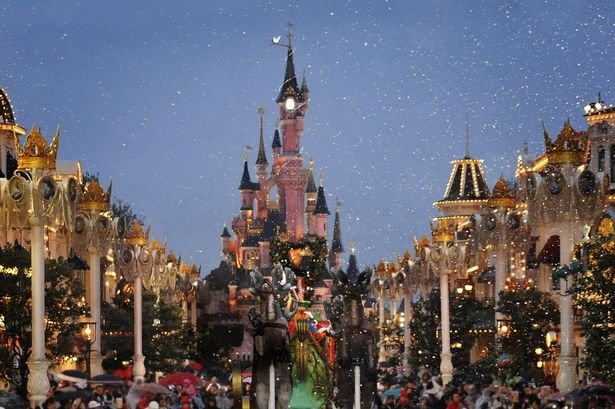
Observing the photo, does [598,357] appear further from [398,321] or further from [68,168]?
[398,321]

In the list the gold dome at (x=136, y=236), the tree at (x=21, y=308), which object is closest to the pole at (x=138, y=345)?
the gold dome at (x=136, y=236)

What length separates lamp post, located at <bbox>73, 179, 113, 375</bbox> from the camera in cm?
4909

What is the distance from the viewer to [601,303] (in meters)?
31.2

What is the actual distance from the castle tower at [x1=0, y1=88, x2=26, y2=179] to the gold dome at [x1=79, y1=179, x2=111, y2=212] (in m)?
10.9

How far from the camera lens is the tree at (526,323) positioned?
166 ft

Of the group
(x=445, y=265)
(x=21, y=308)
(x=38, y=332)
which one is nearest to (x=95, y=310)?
(x=21, y=308)

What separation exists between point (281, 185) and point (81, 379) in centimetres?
14930

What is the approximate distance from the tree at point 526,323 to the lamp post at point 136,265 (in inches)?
520

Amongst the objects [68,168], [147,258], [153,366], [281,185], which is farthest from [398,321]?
[281,185]

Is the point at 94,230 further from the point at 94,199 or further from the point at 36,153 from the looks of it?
the point at 36,153

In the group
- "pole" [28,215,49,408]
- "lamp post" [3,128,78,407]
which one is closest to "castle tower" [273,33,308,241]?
"lamp post" [3,128,78,407]

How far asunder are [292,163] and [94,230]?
137733 mm

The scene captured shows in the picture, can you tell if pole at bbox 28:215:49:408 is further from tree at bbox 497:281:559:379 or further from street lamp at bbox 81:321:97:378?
tree at bbox 497:281:559:379

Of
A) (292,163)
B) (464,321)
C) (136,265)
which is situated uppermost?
(292,163)
